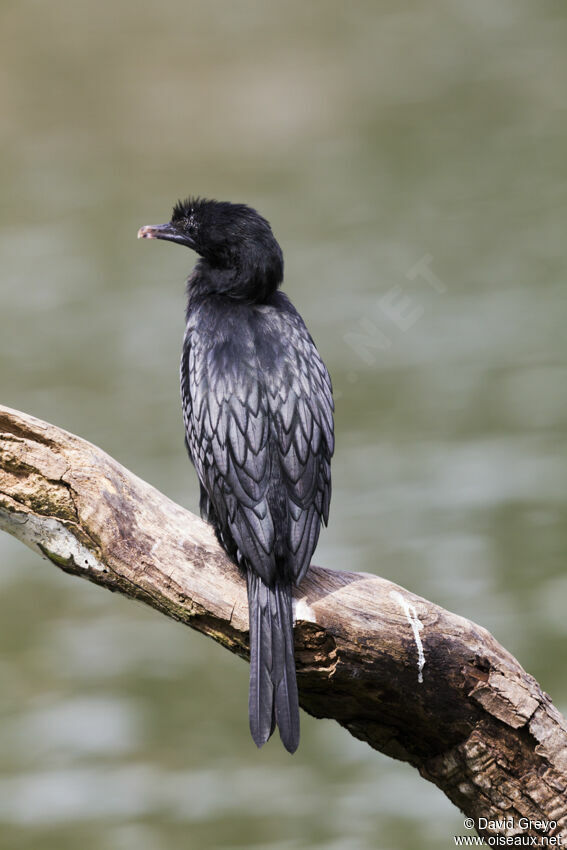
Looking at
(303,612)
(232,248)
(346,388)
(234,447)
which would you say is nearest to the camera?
(303,612)

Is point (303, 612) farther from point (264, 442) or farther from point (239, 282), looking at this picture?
point (239, 282)

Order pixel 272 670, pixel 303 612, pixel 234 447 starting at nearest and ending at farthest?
pixel 272 670 < pixel 303 612 < pixel 234 447

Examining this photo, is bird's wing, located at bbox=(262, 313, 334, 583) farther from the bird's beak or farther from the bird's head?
the bird's beak

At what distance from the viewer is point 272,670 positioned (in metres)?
3.29

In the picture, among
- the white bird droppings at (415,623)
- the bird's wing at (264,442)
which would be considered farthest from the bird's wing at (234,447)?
the white bird droppings at (415,623)

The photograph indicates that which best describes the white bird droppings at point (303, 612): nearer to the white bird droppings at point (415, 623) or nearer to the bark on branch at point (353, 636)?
the bark on branch at point (353, 636)

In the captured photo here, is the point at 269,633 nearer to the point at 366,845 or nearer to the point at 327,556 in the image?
the point at 366,845

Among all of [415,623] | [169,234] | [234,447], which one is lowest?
[415,623]

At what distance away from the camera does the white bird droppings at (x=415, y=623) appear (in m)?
3.39

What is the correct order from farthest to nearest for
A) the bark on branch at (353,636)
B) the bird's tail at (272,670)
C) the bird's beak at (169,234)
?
the bird's beak at (169,234) → the bark on branch at (353,636) → the bird's tail at (272,670)

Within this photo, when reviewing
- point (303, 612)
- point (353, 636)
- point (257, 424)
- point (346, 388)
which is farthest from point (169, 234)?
point (346, 388)

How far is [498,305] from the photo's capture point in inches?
469

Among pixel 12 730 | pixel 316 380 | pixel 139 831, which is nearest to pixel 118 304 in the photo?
pixel 12 730

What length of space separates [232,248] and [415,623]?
4.15ft
